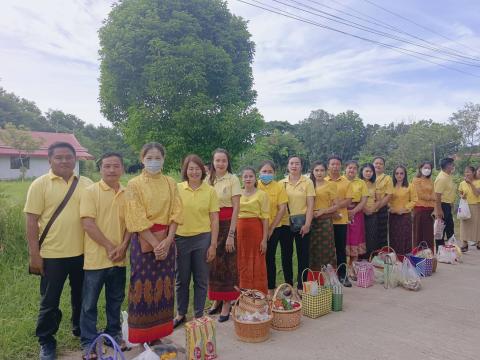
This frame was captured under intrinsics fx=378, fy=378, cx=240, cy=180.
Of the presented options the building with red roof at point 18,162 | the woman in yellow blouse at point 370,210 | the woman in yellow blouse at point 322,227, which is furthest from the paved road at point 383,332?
the building with red roof at point 18,162

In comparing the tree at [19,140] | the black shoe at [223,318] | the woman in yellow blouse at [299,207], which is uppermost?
the tree at [19,140]

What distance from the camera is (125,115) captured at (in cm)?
1124

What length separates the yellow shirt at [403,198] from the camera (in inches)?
226

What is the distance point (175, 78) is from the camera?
31.2 feet

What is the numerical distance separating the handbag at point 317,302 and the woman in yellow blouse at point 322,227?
604mm

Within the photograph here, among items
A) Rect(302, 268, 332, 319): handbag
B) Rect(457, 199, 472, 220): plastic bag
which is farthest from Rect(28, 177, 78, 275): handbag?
Rect(457, 199, 472, 220): plastic bag

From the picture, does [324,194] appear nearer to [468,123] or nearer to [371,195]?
[371,195]

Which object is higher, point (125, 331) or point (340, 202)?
point (340, 202)

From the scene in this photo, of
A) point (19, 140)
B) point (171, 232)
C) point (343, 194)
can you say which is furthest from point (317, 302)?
point (19, 140)

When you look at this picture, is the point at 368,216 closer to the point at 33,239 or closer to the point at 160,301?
the point at 160,301

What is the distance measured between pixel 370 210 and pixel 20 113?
131ft

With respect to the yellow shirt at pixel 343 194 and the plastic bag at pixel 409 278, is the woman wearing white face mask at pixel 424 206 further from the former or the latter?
the yellow shirt at pixel 343 194

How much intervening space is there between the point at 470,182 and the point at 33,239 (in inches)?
297

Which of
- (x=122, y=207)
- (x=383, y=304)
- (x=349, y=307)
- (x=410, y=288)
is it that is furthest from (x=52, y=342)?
(x=410, y=288)
